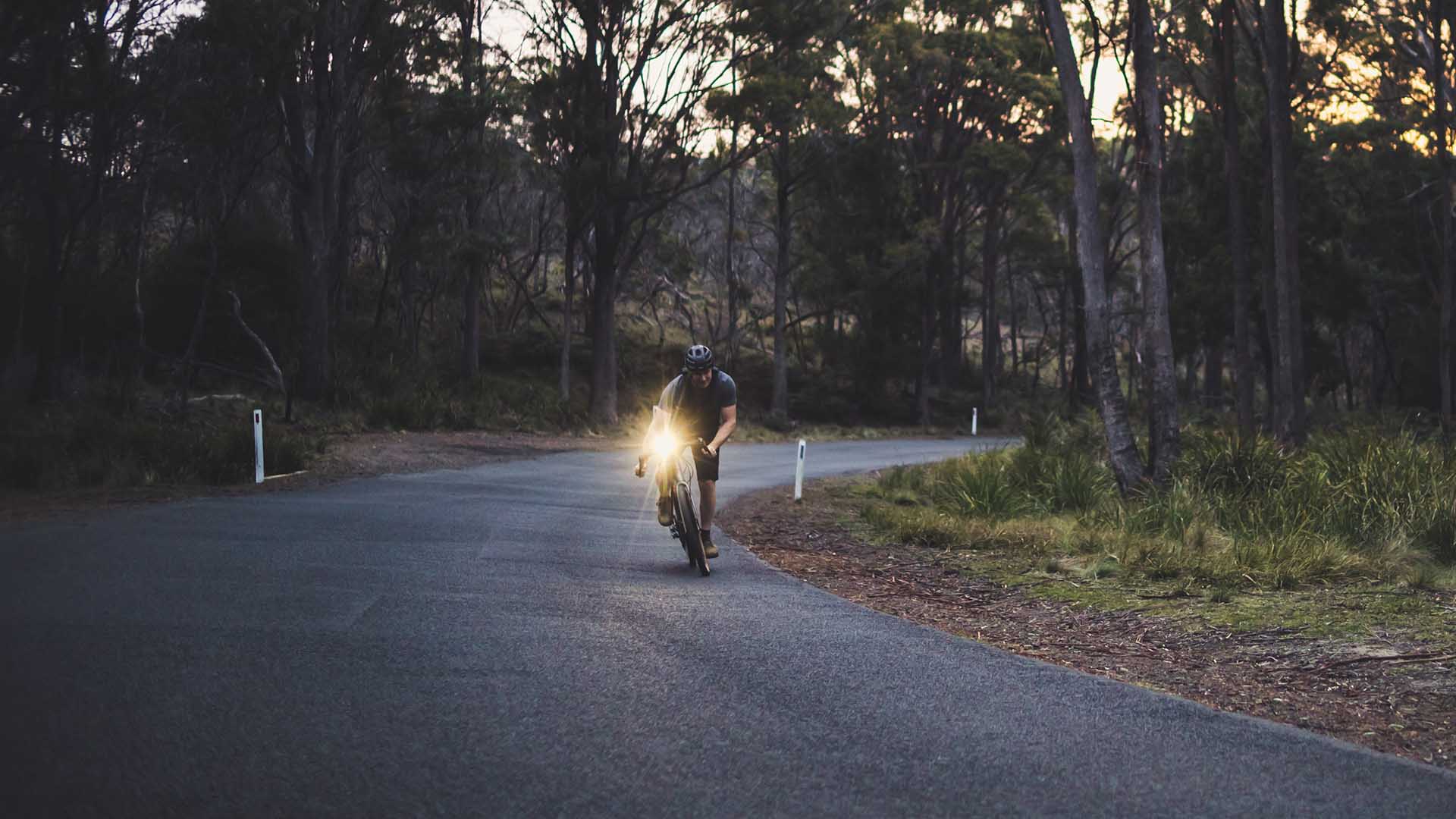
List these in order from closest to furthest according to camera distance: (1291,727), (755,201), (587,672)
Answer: (1291,727) < (587,672) < (755,201)

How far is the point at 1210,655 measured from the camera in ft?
23.5

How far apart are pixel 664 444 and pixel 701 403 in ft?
1.62

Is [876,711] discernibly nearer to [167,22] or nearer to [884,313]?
[167,22]

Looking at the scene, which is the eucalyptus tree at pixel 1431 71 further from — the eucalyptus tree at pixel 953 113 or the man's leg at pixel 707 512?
the man's leg at pixel 707 512

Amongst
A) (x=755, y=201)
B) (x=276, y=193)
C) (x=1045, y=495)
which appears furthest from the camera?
(x=755, y=201)

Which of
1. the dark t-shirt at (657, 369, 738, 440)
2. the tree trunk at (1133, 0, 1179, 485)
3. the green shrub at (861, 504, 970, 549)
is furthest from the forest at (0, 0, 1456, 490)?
the dark t-shirt at (657, 369, 738, 440)

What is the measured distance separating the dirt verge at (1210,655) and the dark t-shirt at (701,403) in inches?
61.8

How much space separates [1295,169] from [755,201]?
21.8 meters

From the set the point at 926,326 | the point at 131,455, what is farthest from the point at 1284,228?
the point at 926,326

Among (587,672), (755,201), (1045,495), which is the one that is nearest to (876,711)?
(587,672)

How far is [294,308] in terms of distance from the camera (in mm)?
30594

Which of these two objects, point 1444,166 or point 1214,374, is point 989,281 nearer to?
point 1214,374

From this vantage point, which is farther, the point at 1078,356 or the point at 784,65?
the point at 1078,356

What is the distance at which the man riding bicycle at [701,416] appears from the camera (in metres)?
9.91
